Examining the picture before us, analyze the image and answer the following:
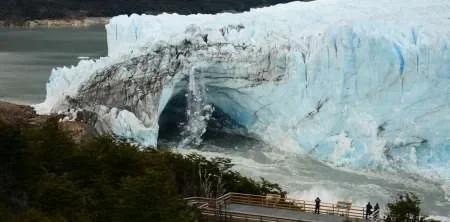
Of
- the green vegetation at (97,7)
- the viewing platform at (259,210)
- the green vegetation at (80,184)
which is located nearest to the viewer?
the green vegetation at (80,184)

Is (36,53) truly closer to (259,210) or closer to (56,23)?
(56,23)

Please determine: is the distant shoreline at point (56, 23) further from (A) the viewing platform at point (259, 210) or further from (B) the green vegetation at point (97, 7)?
(A) the viewing platform at point (259, 210)

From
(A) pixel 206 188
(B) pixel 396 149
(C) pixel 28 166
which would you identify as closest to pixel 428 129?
(B) pixel 396 149

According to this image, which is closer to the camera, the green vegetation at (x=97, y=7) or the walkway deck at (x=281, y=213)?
the walkway deck at (x=281, y=213)

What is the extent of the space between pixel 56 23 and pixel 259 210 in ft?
210

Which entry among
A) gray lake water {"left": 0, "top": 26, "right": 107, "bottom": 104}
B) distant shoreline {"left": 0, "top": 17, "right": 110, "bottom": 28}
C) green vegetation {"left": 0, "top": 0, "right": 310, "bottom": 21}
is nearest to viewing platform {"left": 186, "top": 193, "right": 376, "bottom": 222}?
gray lake water {"left": 0, "top": 26, "right": 107, "bottom": 104}

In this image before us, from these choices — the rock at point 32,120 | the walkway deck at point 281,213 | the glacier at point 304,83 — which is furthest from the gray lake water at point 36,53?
the walkway deck at point 281,213

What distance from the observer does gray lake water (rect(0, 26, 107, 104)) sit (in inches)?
1087

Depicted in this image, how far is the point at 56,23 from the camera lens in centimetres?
7006

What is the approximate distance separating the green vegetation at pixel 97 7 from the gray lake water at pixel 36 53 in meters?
3.53

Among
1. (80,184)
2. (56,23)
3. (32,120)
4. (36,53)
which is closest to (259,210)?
(80,184)

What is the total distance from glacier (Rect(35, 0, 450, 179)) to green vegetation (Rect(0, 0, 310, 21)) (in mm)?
56170

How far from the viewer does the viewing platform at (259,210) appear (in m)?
8.88

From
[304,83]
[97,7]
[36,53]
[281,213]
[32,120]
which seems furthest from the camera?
[97,7]
